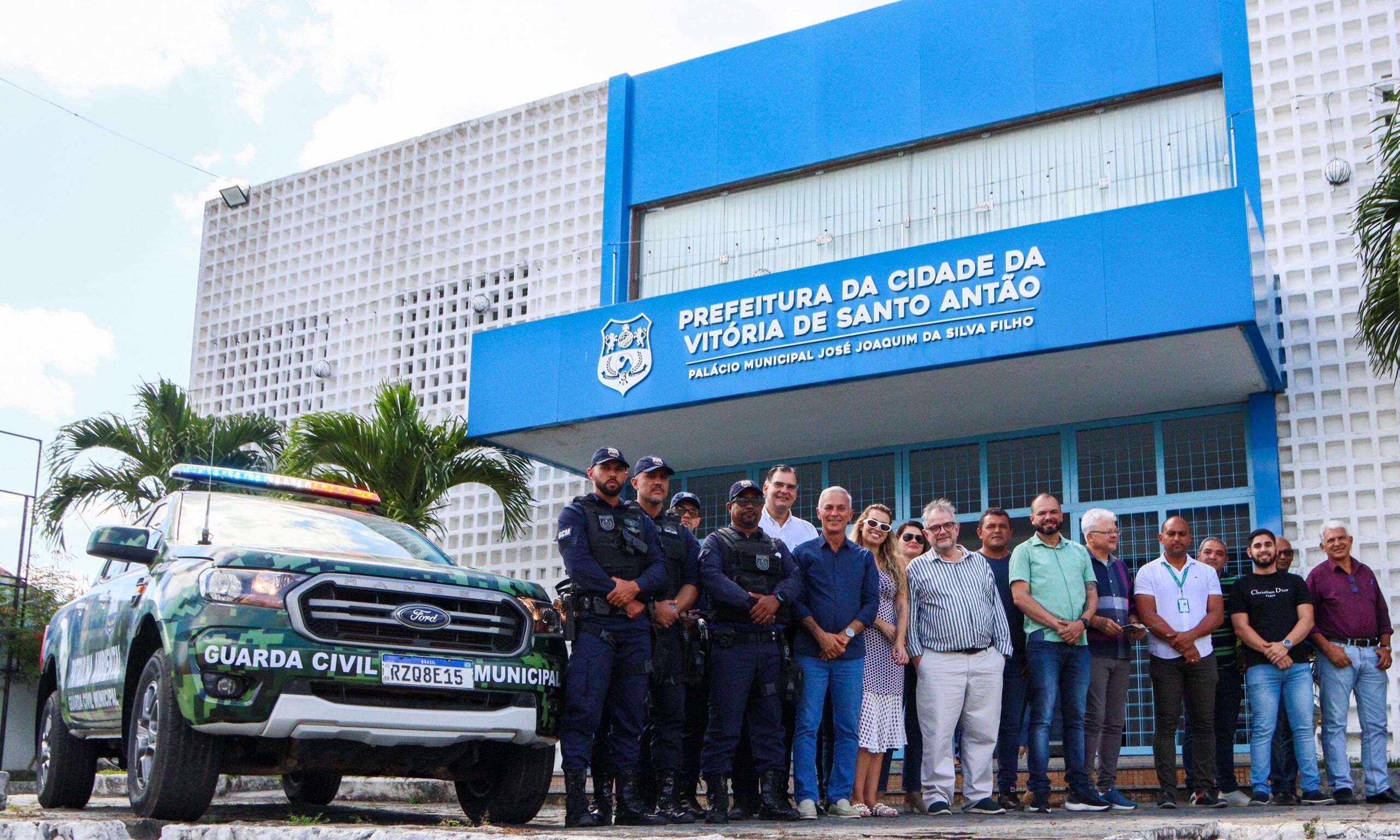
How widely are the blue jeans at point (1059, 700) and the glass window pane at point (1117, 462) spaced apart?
14.1 ft

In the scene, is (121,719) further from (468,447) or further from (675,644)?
(468,447)

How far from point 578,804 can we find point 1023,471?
7.19 metres

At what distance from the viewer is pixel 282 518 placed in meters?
6.05

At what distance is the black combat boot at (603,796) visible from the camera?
5.54 meters

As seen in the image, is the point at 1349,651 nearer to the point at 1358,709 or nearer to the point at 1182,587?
the point at 1358,709

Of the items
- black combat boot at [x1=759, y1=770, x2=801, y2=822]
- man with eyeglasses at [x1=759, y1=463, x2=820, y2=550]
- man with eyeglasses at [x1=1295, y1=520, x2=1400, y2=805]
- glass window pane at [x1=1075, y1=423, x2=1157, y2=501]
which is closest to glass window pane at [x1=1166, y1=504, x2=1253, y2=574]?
glass window pane at [x1=1075, y1=423, x2=1157, y2=501]

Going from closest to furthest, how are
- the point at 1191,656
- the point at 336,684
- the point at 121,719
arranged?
the point at 336,684
the point at 121,719
the point at 1191,656

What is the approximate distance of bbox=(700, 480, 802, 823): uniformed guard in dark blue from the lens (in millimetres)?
6012

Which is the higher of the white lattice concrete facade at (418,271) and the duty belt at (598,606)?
the white lattice concrete facade at (418,271)

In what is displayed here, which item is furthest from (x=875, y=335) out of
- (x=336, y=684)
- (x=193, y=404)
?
(x=193, y=404)

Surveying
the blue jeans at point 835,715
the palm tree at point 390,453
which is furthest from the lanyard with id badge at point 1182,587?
the palm tree at point 390,453

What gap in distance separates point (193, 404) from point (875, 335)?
10.7 meters

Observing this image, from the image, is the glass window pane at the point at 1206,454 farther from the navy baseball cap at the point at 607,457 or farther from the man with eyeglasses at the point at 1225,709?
the navy baseball cap at the point at 607,457

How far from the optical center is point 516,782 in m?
5.45
